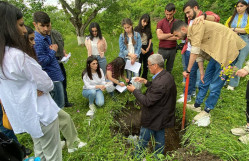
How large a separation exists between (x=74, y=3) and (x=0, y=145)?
33.8 ft

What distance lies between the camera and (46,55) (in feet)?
8.32

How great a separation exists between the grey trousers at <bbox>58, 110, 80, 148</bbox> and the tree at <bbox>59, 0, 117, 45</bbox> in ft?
27.2

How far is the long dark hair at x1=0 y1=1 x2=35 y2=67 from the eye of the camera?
4.25 ft

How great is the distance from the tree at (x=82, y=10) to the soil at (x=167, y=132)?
24.0 ft

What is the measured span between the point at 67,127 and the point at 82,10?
9518 mm

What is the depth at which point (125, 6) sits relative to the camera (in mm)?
9633

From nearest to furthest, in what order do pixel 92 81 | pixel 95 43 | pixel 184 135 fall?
pixel 184 135 < pixel 92 81 < pixel 95 43

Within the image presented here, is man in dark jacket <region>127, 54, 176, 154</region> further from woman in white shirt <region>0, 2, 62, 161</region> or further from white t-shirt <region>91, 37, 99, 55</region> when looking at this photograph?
white t-shirt <region>91, 37, 99, 55</region>

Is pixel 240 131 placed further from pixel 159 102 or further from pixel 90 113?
pixel 90 113

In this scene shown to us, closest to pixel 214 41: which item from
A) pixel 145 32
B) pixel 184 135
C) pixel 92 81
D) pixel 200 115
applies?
pixel 200 115

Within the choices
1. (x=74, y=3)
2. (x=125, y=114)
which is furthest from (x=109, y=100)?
(x=74, y=3)

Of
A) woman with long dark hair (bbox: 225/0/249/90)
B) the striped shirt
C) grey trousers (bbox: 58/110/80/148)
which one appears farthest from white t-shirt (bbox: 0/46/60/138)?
woman with long dark hair (bbox: 225/0/249/90)

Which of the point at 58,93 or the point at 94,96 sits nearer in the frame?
the point at 58,93

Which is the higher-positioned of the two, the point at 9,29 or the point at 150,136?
the point at 9,29
